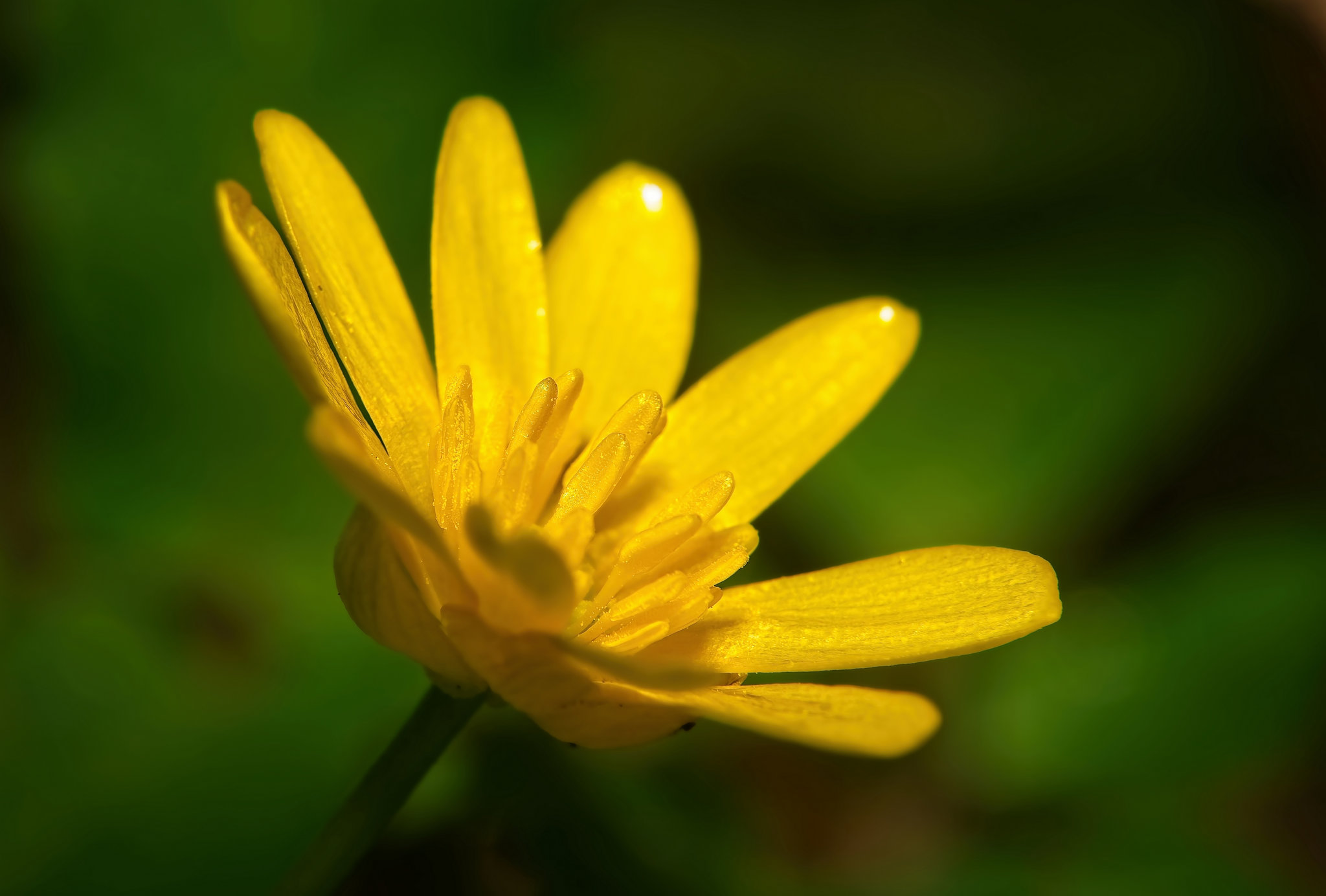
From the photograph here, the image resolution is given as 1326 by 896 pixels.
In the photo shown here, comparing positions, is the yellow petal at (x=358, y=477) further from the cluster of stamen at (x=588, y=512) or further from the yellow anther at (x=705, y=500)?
the yellow anther at (x=705, y=500)

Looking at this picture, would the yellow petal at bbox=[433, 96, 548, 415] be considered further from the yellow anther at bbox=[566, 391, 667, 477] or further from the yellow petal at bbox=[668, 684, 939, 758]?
the yellow petal at bbox=[668, 684, 939, 758]

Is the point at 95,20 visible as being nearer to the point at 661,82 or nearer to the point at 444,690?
the point at 661,82

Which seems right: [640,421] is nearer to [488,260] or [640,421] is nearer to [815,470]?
[488,260]

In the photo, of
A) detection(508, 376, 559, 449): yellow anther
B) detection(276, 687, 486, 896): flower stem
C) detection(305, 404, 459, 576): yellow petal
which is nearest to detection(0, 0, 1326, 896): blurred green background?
detection(276, 687, 486, 896): flower stem

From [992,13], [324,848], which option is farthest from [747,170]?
[324,848]

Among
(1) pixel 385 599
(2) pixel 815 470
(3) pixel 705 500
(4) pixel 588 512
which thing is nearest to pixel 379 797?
(1) pixel 385 599

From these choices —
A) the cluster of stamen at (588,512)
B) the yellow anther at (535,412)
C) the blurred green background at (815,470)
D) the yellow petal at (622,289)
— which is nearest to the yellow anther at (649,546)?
the cluster of stamen at (588,512)
